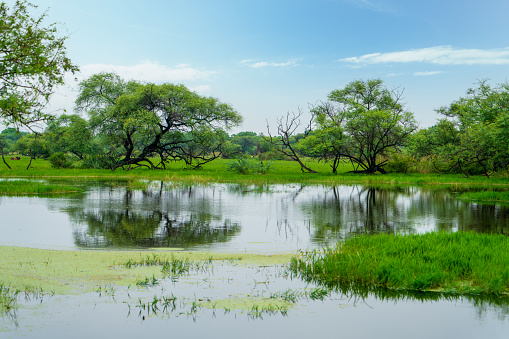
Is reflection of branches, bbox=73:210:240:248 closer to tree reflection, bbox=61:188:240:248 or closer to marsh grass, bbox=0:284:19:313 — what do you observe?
tree reflection, bbox=61:188:240:248

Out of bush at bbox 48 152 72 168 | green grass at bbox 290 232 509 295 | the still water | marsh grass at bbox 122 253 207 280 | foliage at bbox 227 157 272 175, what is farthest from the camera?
bush at bbox 48 152 72 168

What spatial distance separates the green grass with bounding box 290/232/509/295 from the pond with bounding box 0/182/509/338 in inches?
14.4

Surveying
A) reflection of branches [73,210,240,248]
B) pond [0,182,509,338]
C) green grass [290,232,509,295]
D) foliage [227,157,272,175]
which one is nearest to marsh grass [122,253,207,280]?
pond [0,182,509,338]

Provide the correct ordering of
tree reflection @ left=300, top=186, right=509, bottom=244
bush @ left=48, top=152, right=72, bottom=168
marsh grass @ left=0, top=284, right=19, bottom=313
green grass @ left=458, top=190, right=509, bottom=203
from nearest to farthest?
1. marsh grass @ left=0, top=284, right=19, bottom=313
2. tree reflection @ left=300, top=186, right=509, bottom=244
3. green grass @ left=458, top=190, right=509, bottom=203
4. bush @ left=48, top=152, right=72, bottom=168

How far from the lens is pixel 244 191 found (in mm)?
28891

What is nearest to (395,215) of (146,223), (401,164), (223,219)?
(223,219)

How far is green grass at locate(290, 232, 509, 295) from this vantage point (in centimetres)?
811

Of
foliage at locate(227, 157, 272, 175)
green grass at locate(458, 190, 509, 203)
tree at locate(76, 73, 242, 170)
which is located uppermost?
tree at locate(76, 73, 242, 170)

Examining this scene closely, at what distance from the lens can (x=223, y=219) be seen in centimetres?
1712

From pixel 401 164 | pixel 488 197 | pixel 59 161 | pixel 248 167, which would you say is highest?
pixel 401 164

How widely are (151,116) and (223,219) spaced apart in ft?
103

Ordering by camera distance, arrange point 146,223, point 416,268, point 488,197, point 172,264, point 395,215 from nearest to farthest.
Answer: point 416,268
point 172,264
point 146,223
point 395,215
point 488,197

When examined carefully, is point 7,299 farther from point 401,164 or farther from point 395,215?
point 401,164

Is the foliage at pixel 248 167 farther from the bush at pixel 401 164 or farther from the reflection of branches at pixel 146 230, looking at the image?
the reflection of branches at pixel 146 230
